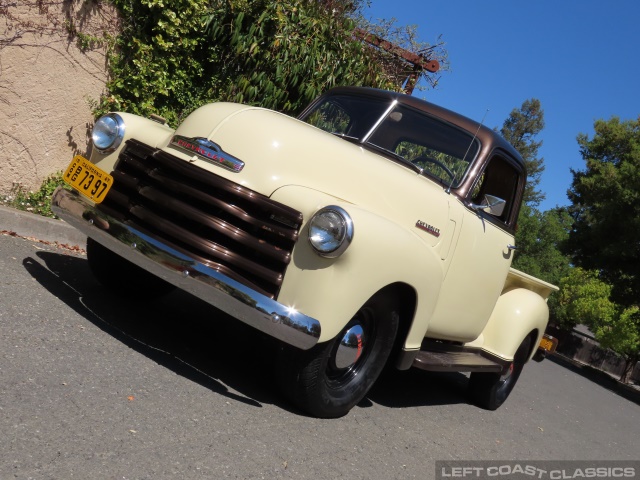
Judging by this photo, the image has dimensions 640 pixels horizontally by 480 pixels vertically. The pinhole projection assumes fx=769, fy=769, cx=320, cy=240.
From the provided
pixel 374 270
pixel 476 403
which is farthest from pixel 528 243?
pixel 374 270

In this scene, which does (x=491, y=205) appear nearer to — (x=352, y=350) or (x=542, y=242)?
(x=352, y=350)

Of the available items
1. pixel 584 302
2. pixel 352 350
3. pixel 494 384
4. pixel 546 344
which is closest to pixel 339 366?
pixel 352 350

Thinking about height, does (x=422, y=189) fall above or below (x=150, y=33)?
below

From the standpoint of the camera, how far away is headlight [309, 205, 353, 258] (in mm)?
3986

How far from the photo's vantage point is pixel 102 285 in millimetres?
5637

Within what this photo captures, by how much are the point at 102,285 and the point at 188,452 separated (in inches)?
100

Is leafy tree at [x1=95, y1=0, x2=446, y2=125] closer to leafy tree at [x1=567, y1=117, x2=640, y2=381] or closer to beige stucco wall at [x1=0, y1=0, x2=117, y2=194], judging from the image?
beige stucco wall at [x1=0, y1=0, x2=117, y2=194]

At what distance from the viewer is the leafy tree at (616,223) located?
74.4 feet

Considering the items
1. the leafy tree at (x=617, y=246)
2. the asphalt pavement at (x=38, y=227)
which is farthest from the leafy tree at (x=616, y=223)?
the asphalt pavement at (x=38, y=227)

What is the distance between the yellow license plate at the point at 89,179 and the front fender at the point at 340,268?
1.13 meters

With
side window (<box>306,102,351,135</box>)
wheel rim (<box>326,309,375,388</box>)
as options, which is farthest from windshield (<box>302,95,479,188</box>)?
wheel rim (<box>326,309,375,388</box>)

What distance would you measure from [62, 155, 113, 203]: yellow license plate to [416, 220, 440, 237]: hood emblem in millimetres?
1972

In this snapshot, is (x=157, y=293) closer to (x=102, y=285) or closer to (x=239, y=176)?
(x=102, y=285)

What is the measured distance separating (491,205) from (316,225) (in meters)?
2.13
